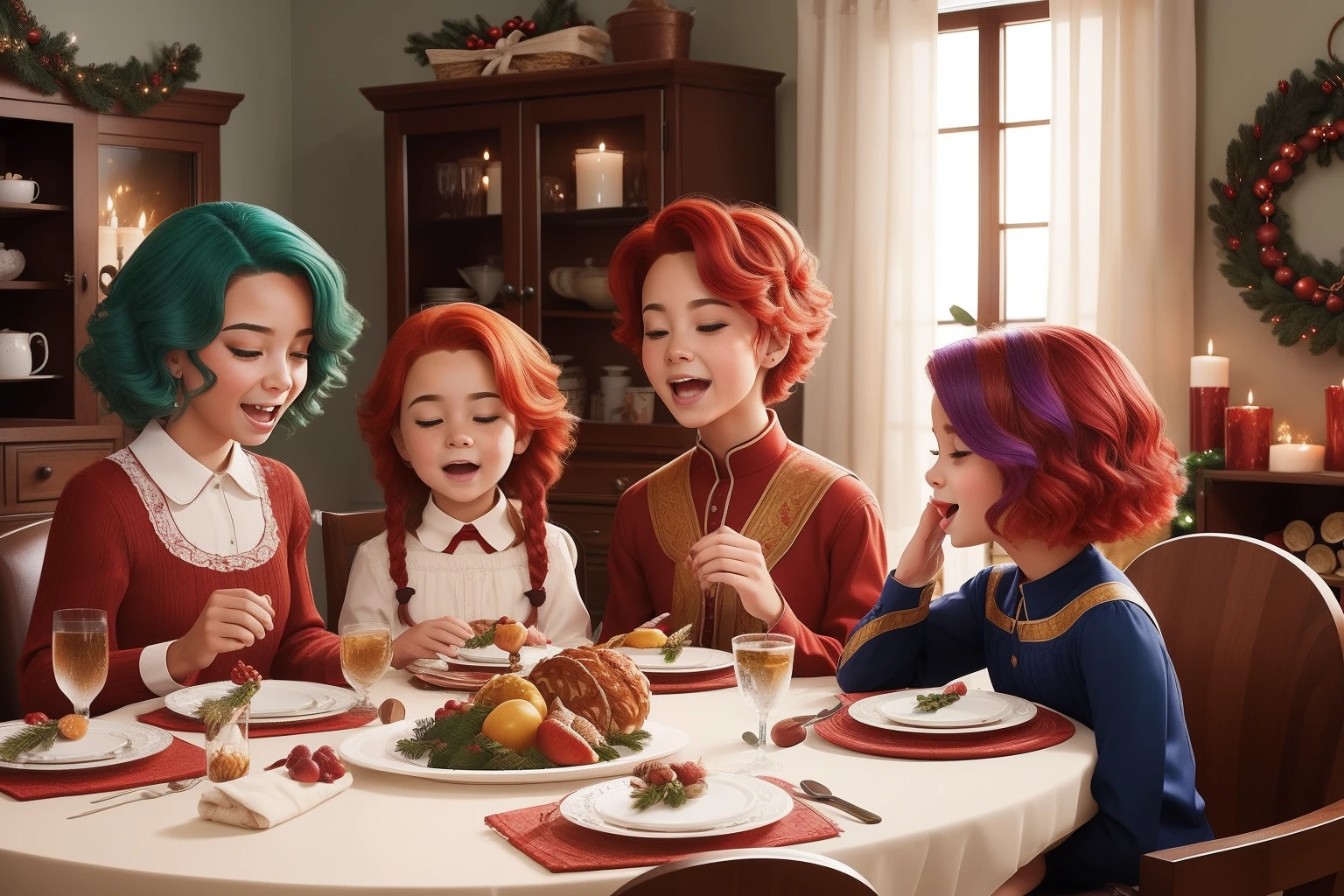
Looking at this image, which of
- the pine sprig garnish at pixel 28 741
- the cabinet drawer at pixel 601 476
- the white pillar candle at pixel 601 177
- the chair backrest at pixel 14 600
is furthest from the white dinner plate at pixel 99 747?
the white pillar candle at pixel 601 177

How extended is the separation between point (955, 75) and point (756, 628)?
2847 mm

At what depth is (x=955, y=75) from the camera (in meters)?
4.51

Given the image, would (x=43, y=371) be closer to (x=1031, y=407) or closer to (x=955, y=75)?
(x=955, y=75)

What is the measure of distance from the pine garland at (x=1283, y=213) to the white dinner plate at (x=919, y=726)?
247 cm

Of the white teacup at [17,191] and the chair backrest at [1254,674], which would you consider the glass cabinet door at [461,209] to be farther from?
the chair backrest at [1254,674]

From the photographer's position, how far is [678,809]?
1.27 meters

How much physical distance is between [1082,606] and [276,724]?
3.23ft

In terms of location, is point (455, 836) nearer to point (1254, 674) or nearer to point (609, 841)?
point (609, 841)

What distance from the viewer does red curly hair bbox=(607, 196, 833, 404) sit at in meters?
2.21

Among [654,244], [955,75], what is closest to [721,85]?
[955,75]

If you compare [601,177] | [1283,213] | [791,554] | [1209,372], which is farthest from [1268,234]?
[791,554]

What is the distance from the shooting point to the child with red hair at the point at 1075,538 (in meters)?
1.55

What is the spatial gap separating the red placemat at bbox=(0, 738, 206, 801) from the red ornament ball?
330cm

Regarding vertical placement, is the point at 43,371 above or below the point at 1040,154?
below
